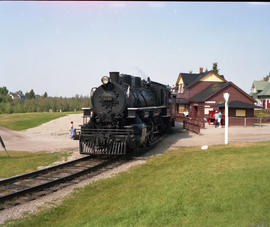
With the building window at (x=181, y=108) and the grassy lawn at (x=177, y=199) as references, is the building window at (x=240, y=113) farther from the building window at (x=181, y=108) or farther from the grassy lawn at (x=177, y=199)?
the grassy lawn at (x=177, y=199)

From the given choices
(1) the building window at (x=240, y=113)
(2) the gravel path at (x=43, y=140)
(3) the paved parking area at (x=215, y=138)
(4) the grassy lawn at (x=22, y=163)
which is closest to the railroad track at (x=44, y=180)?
(4) the grassy lawn at (x=22, y=163)

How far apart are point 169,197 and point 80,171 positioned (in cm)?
420

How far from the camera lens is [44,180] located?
352 inches

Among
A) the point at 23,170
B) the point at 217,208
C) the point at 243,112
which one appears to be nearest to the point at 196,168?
the point at 217,208

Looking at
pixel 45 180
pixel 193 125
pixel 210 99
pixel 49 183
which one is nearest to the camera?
pixel 49 183

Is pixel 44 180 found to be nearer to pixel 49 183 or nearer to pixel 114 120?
pixel 49 183

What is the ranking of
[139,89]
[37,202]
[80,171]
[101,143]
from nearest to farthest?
1. [37,202]
2. [80,171]
3. [101,143]
4. [139,89]

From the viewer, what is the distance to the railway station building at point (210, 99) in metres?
27.0

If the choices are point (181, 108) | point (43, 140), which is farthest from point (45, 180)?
point (181, 108)

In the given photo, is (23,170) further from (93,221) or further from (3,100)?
(3,100)

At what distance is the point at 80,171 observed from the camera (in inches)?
375

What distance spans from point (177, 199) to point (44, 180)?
188 inches

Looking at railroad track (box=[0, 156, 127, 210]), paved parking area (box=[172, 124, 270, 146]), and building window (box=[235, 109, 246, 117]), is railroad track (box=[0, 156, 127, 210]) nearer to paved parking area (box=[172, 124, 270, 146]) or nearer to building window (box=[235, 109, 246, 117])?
paved parking area (box=[172, 124, 270, 146])

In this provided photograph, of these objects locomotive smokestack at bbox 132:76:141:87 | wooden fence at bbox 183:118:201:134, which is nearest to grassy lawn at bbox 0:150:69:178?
locomotive smokestack at bbox 132:76:141:87
